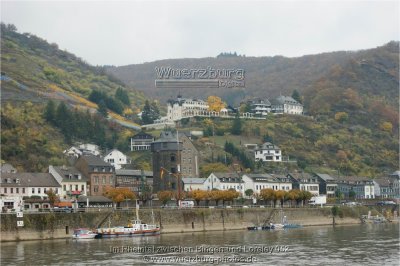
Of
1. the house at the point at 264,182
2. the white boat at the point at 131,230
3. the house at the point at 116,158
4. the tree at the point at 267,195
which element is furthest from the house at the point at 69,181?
the house at the point at 264,182

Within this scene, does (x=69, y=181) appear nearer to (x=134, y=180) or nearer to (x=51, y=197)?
(x=51, y=197)

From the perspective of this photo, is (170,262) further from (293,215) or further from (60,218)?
(293,215)

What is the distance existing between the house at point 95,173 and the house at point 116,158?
27.0 m

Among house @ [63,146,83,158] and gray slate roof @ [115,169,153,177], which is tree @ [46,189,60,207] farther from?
house @ [63,146,83,158]

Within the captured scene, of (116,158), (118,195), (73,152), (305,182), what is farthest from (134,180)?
(305,182)

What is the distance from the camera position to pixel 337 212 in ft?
477

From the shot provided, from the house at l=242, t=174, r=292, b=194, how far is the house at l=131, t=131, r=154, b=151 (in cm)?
3423

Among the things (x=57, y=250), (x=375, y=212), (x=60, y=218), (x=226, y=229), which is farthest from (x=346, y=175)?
(x=57, y=250)

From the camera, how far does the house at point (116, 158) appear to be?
17175 centimetres

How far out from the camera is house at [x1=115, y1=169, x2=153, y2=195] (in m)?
155

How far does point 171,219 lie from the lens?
11825 cm

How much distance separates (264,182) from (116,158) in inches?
1294

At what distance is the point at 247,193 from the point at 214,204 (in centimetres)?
1535

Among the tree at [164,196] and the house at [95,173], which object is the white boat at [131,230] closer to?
the tree at [164,196]
